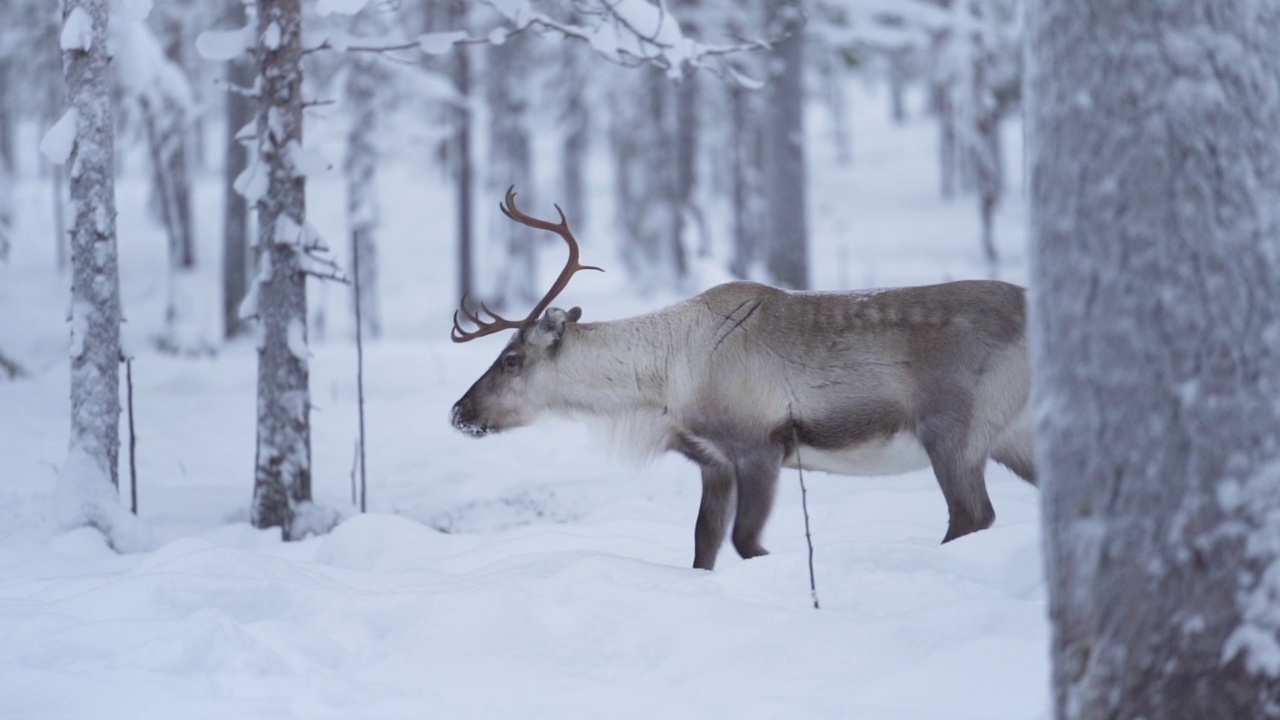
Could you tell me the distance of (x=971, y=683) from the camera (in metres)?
3.23

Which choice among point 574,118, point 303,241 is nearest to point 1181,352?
point 303,241

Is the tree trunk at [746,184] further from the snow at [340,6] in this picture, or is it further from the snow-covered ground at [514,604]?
the snow at [340,6]

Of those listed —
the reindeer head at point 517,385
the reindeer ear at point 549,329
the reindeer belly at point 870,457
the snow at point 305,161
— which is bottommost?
the reindeer belly at point 870,457

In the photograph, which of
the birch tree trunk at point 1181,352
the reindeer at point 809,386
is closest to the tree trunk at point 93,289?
the reindeer at point 809,386

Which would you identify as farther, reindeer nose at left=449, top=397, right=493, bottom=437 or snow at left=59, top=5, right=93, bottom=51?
reindeer nose at left=449, top=397, right=493, bottom=437

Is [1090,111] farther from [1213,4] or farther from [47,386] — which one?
[47,386]

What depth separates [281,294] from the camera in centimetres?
611

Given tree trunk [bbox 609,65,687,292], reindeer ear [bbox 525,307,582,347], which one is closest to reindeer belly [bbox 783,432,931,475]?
reindeer ear [bbox 525,307,582,347]

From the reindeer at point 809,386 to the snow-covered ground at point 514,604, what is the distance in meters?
0.30

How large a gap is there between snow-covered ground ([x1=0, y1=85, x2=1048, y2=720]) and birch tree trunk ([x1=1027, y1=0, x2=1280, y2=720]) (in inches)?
27.0

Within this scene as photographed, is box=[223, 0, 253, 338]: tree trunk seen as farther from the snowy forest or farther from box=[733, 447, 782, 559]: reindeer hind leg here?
box=[733, 447, 782, 559]: reindeer hind leg

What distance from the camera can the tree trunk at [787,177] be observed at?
528 inches

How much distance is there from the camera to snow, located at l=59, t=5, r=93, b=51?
17.8 ft

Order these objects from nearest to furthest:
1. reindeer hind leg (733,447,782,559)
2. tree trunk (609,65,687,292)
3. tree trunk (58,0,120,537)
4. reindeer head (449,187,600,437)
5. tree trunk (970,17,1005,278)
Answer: reindeer hind leg (733,447,782,559) < tree trunk (58,0,120,537) < reindeer head (449,187,600,437) < tree trunk (609,65,687,292) < tree trunk (970,17,1005,278)
